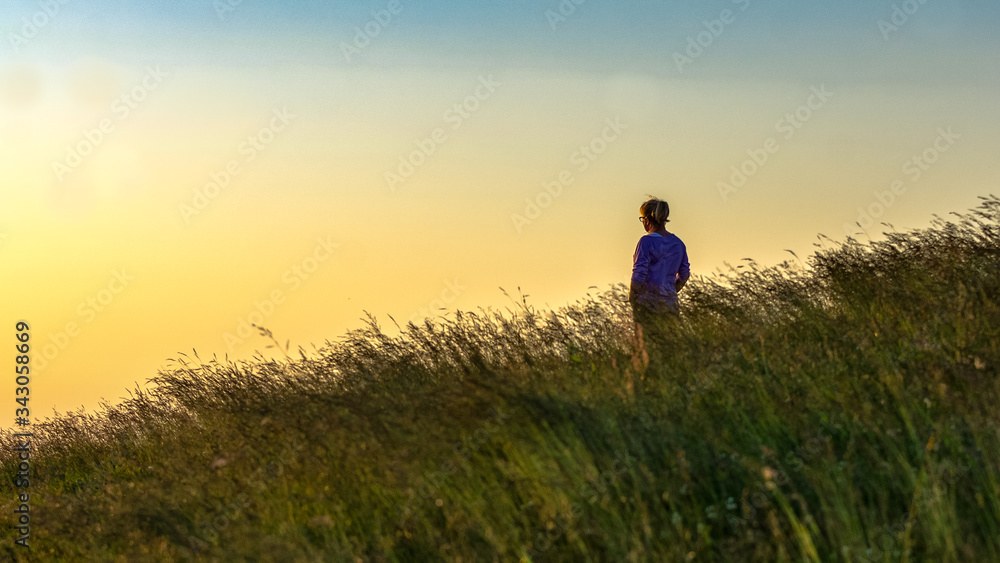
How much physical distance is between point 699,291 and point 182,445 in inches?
207

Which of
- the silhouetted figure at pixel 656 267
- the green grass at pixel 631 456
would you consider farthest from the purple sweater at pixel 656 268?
the green grass at pixel 631 456

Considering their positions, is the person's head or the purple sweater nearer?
the purple sweater

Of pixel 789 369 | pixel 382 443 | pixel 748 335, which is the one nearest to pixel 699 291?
pixel 748 335

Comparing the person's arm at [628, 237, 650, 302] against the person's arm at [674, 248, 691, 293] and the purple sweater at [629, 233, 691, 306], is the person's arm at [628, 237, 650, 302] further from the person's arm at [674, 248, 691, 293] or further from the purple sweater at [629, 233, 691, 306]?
the person's arm at [674, 248, 691, 293]

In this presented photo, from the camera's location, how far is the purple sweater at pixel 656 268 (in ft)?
27.7

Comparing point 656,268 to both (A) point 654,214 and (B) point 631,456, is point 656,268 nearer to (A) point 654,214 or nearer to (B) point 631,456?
(A) point 654,214

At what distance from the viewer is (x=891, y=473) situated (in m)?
4.42

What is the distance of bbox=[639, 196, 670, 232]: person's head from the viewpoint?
8.67 m

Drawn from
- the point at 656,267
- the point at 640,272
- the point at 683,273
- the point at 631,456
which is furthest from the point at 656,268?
the point at 631,456

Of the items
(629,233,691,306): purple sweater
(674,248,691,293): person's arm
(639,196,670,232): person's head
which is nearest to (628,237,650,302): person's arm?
(629,233,691,306): purple sweater

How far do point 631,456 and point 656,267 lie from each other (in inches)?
158

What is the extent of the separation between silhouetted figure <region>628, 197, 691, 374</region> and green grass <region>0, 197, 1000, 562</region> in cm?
35

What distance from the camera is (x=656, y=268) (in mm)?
8625

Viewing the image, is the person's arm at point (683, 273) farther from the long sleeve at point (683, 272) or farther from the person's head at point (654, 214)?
the person's head at point (654, 214)
